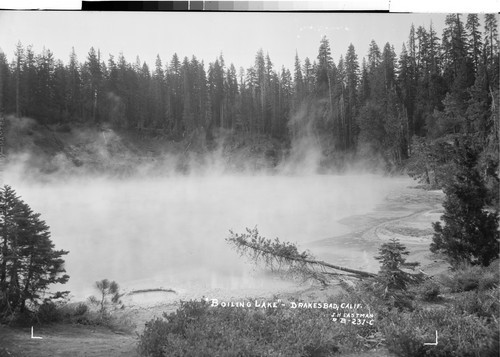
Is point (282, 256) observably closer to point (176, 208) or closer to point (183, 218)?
point (183, 218)

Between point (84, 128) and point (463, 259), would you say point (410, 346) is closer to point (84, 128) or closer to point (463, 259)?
point (463, 259)

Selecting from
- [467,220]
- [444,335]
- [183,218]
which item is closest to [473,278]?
[467,220]

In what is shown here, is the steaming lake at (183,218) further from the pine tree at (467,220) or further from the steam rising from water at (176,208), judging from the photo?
the pine tree at (467,220)

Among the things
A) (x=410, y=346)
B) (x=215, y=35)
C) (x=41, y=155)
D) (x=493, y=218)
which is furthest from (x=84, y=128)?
(x=493, y=218)

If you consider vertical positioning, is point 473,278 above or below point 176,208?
below

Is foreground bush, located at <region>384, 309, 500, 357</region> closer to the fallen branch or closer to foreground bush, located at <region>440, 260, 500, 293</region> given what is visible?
foreground bush, located at <region>440, 260, 500, 293</region>

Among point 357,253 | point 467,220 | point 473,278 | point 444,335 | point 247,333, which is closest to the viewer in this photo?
point 444,335

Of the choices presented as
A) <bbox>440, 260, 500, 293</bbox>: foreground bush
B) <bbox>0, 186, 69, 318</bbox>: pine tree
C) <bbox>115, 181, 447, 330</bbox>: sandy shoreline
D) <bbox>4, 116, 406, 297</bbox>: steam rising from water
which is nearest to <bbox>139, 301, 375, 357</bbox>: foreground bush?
<bbox>115, 181, 447, 330</bbox>: sandy shoreline

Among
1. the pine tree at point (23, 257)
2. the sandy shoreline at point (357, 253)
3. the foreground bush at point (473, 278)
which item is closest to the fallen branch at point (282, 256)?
the sandy shoreline at point (357, 253)
